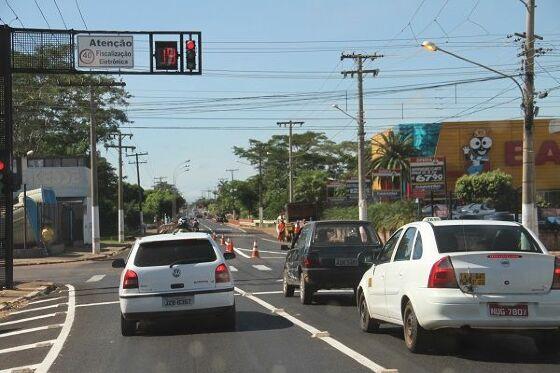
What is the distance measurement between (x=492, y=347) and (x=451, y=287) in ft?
5.10

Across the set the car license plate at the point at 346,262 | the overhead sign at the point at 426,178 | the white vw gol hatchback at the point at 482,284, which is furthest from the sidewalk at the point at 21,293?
the overhead sign at the point at 426,178

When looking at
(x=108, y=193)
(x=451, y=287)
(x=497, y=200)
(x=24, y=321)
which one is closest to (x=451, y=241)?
(x=451, y=287)

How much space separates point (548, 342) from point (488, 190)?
47.9 meters

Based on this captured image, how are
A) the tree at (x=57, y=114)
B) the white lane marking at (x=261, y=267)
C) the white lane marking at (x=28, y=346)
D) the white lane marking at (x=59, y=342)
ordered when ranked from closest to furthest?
1. the white lane marking at (x=59, y=342)
2. the white lane marking at (x=28, y=346)
3. the white lane marking at (x=261, y=267)
4. the tree at (x=57, y=114)

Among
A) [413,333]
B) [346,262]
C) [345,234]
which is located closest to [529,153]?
[345,234]

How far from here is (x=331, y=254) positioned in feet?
47.1

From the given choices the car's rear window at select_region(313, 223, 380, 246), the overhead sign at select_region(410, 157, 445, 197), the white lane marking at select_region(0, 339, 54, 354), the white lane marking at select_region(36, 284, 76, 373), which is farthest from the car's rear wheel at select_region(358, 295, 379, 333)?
the overhead sign at select_region(410, 157, 445, 197)

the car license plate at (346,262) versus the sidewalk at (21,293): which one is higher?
the car license plate at (346,262)

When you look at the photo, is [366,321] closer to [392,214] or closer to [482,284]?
[482,284]

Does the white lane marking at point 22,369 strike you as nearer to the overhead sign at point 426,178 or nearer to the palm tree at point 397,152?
the overhead sign at point 426,178

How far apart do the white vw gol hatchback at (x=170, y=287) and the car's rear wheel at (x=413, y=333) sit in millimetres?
3217

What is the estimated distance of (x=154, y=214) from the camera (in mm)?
121375

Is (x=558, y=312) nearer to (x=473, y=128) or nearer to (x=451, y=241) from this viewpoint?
(x=451, y=241)

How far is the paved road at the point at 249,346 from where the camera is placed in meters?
8.31
